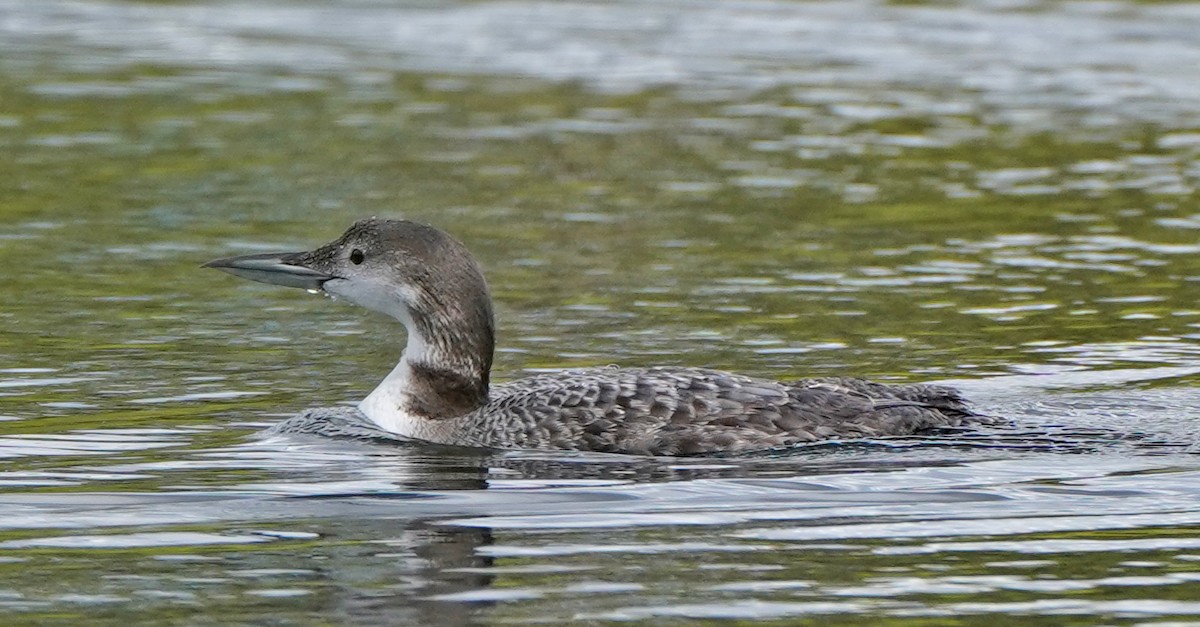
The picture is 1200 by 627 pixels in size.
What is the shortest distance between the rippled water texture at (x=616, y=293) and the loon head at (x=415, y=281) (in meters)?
0.49

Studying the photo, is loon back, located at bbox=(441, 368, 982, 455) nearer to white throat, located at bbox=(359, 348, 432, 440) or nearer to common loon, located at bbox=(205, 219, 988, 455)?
common loon, located at bbox=(205, 219, 988, 455)

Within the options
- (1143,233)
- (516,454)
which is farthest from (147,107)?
(516,454)

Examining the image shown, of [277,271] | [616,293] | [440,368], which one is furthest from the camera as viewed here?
[616,293]

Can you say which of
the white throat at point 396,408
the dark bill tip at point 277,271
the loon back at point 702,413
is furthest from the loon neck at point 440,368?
the dark bill tip at point 277,271

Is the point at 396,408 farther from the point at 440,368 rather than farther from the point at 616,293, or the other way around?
the point at 616,293

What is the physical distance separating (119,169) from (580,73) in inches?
220

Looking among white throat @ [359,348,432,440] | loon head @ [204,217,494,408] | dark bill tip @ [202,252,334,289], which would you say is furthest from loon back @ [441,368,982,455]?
dark bill tip @ [202,252,334,289]

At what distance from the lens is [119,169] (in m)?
15.6

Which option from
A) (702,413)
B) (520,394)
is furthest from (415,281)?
(702,413)

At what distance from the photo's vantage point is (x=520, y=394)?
29.6 feet

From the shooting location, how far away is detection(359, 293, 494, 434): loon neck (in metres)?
9.12

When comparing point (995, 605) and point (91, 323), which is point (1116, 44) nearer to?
point (91, 323)

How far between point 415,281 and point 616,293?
3150 millimetres

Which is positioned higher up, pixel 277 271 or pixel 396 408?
pixel 277 271
